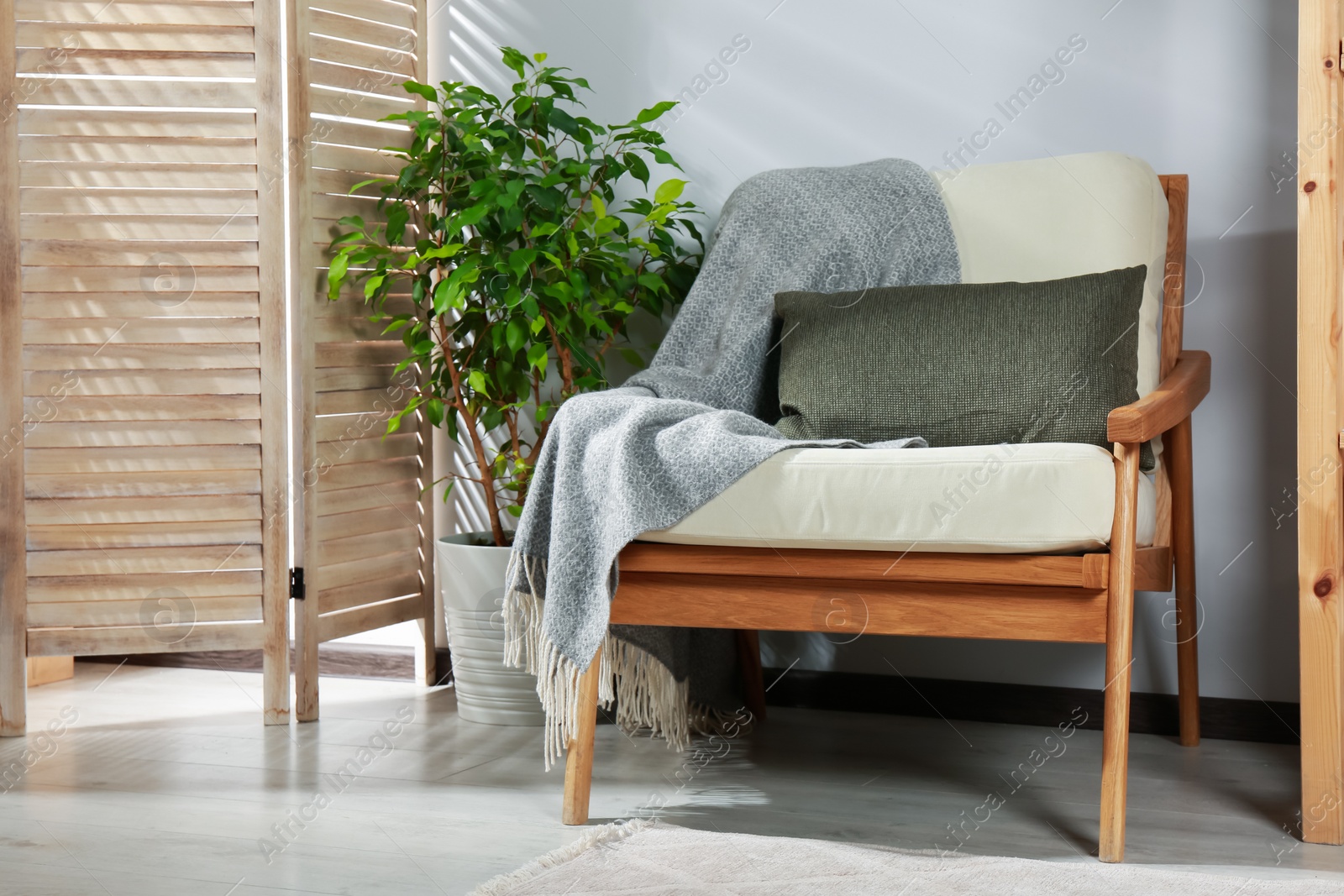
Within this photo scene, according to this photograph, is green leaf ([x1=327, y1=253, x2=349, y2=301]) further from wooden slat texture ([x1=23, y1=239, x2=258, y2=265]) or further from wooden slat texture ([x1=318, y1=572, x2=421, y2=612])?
wooden slat texture ([x1=318, y1=572, x2=421, y2=612])

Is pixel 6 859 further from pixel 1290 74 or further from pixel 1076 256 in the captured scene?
pixel 1290 74

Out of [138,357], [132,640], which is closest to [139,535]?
[132,640]

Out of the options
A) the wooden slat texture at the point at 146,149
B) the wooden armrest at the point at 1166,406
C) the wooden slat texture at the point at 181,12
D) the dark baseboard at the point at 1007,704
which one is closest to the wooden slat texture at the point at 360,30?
the wooden slat texture at the point at 181,12

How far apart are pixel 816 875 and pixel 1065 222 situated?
3.67 ft

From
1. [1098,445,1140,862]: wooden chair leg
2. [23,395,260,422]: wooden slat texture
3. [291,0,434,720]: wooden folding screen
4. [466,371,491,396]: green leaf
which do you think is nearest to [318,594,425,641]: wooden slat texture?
[291,0,434,720]: wooden folding screen

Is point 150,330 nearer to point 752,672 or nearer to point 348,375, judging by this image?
point 348,375

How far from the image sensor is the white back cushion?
181cm

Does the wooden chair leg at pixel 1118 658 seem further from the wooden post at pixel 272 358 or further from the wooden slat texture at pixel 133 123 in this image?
the wooden slat texture at pixel 133 123

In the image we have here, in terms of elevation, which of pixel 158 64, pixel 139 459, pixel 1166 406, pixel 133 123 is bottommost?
pixel 139 459

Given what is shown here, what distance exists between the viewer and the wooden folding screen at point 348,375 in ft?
6.77

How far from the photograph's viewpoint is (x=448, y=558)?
6.77 feet

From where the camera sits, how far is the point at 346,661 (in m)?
2.44

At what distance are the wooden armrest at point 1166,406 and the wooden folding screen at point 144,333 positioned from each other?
1.38m

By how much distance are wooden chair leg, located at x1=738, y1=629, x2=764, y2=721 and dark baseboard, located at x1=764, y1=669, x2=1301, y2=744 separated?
0.14m
